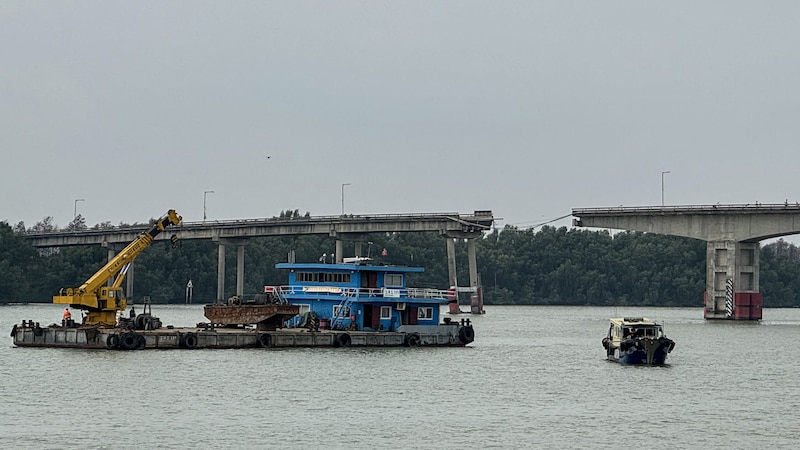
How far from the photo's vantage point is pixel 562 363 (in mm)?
78125

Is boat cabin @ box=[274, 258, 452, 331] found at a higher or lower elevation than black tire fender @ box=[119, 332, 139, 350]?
higher

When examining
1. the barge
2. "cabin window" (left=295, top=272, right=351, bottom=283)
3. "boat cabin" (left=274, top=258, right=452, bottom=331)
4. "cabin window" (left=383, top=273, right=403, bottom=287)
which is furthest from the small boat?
"cabin window" (left=295, top=272, right=351, bottom=283)

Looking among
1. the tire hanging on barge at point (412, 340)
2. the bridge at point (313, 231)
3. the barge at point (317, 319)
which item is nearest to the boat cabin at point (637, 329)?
the barge at point (317, 319)

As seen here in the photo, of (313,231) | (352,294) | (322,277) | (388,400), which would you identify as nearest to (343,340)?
(352,294)

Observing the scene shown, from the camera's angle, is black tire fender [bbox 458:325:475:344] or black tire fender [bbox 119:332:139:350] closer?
black tire fender [bbox 119:332:139:350]

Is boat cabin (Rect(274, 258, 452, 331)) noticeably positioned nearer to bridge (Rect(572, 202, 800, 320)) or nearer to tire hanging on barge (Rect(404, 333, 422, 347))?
tire hanging on barge (Rect(404, 333, 422, 347))

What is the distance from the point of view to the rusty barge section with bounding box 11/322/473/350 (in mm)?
72688

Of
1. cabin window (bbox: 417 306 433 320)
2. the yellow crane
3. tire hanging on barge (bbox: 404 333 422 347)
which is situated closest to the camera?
the yellow crane

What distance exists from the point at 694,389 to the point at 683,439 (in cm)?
1661

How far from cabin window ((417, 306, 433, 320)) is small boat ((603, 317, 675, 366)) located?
1114 cm

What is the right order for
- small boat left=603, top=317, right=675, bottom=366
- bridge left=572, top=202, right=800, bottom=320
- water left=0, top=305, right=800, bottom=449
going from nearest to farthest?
water left=0, top=305, right=800, bottom=449
small boat left=603, top=317, right=675, bottom=366
bridge left=572, top=202, right=800, bottom=320

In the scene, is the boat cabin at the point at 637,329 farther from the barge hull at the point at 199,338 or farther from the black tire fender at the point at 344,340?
the black tire fender at the point at 344,340

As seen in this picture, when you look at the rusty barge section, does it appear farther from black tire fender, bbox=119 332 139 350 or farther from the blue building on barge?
the blue building on barge

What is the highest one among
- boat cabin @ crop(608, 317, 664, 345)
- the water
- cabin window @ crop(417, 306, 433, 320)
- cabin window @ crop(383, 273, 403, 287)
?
cabin window @ crop(383, 273, 403, 287)
